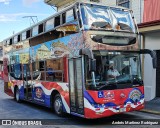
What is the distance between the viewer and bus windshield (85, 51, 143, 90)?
9836 mm

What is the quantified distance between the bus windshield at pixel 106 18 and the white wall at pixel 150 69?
189 inches

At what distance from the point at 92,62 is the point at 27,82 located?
21.9 ft

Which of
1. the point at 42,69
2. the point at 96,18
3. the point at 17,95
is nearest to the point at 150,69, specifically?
the point at 42,69

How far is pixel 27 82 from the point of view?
50.3 ft

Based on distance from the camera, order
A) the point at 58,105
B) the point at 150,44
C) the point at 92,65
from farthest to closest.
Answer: the point at 150,44, the point at 58,105, the point at 92,65

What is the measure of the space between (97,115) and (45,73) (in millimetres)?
4055

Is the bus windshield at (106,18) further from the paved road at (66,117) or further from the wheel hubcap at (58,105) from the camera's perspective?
the wheel hubcap at (58,105)

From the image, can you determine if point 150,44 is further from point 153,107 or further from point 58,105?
point 58,105

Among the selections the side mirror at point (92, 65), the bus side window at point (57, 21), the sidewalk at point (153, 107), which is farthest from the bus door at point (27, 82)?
the side mirror at point (92, 65)

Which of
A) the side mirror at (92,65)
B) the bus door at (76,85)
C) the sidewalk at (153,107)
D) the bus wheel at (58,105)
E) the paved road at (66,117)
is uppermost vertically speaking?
the side mirror at (92,65)

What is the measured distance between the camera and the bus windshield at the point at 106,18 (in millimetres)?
10273

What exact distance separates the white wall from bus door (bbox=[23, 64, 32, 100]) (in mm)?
5928

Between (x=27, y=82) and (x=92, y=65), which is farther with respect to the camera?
(x=27, y=82)

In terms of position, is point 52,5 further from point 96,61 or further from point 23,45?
point 96,61
